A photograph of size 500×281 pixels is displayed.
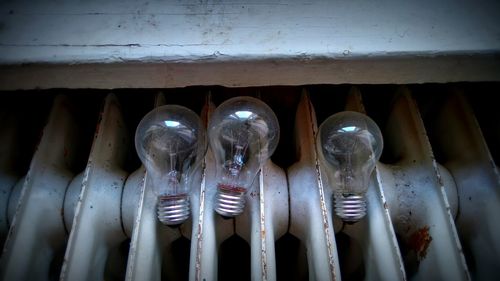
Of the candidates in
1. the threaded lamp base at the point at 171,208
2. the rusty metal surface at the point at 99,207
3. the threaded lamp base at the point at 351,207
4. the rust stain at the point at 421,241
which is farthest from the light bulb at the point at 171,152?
the rust stain at the point at 421,241

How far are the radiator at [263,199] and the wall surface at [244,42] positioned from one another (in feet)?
0.42

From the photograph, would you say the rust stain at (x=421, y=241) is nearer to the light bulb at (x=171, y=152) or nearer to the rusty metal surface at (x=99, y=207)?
the light bulb at (x=171, y=152)

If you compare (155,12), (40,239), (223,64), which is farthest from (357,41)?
(40,239)

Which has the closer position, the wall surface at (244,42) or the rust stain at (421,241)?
the wall surface at (244,42)

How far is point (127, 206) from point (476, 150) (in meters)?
0.65

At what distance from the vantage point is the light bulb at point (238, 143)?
550 millimetres

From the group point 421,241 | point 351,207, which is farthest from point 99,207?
point 421,241

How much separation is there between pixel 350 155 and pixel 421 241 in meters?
0.24

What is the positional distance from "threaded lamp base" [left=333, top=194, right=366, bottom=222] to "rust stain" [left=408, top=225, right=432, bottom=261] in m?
0.14

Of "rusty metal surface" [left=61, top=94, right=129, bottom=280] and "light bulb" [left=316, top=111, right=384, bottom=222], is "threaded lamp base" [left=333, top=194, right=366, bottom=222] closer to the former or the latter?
"light bulb" [left=316, top=111, right=384, bottom=222]

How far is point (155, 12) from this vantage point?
0.58m

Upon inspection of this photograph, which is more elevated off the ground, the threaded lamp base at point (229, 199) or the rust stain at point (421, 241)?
the threaded lamp base at point (229, 199)

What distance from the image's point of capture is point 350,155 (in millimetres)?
580

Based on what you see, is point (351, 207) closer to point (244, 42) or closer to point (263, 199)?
point (263, 199)
